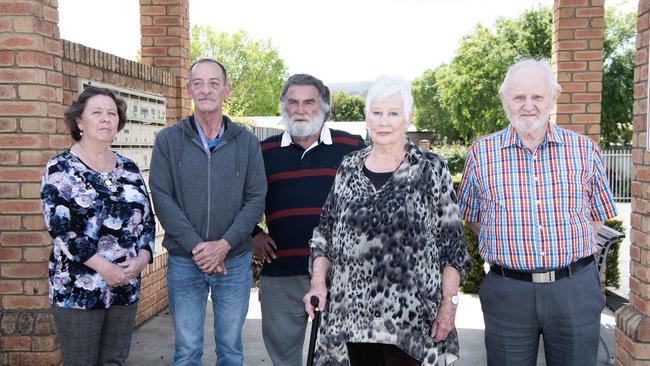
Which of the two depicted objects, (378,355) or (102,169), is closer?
(378,355)

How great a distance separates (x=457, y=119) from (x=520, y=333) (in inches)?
1626

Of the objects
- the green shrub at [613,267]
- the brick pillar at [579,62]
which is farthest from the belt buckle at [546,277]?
the green shrub at [613,267]

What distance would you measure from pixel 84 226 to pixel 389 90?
5.16ft

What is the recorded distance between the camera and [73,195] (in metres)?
2.83

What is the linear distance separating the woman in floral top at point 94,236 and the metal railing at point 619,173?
21.2 metres

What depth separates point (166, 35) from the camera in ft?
20.0

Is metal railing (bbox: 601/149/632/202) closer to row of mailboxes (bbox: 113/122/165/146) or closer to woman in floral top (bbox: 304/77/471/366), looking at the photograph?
row of mailboxes (bbox: 113/122/165/146)

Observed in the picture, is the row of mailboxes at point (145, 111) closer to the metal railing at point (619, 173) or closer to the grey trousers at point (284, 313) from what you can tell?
the grey trousers at point (284, 313)

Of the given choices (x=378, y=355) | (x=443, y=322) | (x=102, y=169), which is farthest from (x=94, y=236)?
(x=443, y=322)

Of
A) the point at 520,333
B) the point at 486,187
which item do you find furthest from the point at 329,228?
the point at 520,333

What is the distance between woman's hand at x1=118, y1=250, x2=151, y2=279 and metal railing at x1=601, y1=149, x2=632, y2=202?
69.4ft

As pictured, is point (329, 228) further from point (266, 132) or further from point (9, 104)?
point (266, 132)

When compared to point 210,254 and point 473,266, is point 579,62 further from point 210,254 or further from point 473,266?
point 210,254

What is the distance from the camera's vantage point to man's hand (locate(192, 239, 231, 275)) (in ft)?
10.3
